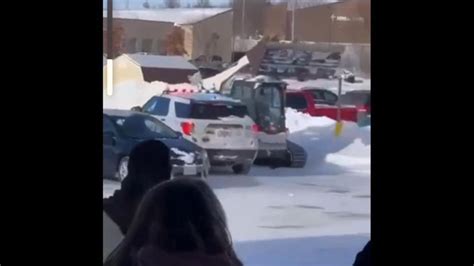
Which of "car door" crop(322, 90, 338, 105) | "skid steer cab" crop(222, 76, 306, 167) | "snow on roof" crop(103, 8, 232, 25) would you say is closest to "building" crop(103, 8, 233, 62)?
→ "snow on roof" crop(103, 8, 232, 25)

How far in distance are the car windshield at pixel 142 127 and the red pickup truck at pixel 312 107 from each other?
0.38 meters

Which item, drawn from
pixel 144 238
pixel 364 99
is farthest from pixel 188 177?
pixel 364 99

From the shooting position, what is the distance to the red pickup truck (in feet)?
18.9

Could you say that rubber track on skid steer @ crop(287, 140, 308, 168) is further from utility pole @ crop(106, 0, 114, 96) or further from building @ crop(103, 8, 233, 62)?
utility pole @ crop(106, 0, 114, 96)

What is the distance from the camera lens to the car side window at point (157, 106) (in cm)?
573

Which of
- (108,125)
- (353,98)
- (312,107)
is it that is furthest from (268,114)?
(108,125)

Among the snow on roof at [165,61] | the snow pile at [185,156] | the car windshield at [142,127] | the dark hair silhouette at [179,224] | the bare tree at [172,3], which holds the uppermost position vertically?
the bare tree at [172,3]

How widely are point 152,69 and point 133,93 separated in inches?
3.7

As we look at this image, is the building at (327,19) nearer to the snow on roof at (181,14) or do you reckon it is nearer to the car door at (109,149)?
the snow on roof at (181,14)

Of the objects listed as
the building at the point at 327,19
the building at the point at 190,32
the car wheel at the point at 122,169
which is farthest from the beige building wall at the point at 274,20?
the car wheel at the point at 122,169
